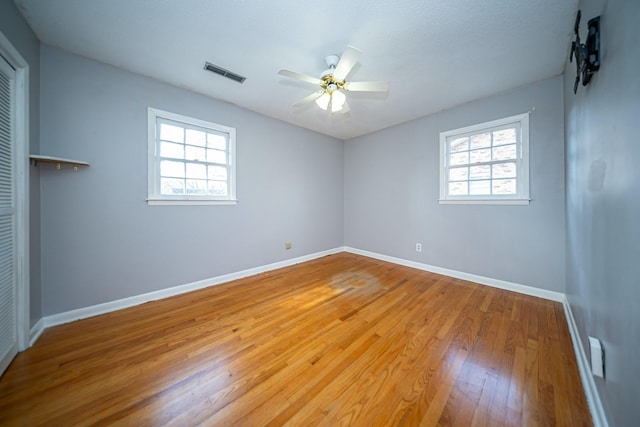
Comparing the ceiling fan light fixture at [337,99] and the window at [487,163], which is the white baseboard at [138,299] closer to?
the ceiling fan light fixture at [337,99]

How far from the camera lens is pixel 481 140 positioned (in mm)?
2920

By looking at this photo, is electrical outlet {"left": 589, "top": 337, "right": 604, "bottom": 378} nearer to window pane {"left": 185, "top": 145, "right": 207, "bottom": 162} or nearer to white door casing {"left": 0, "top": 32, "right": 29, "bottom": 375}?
white door casing {"left": 0, "top": 32, "right": 29, "bottom": 375}

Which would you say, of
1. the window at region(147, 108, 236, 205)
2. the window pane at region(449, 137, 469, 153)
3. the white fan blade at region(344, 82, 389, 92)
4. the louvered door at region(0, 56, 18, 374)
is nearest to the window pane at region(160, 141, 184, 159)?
the window at region(147, 108, 236, 205)

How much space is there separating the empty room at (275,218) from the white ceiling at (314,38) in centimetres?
2

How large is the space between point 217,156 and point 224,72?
1.06 metres

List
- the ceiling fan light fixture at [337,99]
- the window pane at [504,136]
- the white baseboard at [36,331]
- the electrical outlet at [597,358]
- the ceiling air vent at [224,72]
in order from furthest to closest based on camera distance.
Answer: the window pane at [504,136]
the ceiling air vent at [224,72]
the ceiling fan light fixture at [337,99]
the white baseboard at [36,331]
the electrical outlet at [597,358]

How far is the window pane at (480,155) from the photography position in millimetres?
2857

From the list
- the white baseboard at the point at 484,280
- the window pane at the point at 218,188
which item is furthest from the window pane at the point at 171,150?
the white baseboard at the point at 484,280

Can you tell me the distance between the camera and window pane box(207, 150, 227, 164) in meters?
2.88

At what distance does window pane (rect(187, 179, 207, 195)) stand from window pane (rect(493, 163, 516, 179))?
154 inches

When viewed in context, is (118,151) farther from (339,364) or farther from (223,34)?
(339,364)

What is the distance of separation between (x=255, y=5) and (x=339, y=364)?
105 inches

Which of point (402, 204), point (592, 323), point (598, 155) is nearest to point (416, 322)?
point (592, 323)

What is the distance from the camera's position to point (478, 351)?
5.26 feet
